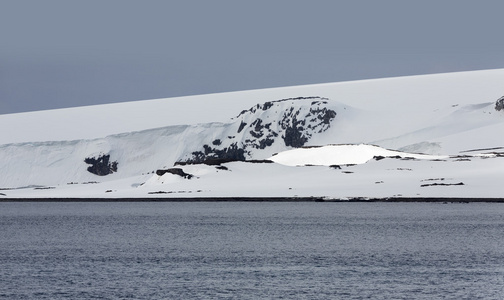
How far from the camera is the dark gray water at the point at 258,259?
2806cm

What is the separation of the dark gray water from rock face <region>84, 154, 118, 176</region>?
5291cm

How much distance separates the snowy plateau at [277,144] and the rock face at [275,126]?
142 mm

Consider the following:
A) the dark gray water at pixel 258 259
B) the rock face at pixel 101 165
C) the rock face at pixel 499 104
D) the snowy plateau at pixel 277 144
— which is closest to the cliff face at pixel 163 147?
the rock face at pixel 101 165

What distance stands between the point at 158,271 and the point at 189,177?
57529 millimetres

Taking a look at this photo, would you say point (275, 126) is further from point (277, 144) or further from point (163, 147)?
point (163, 147)

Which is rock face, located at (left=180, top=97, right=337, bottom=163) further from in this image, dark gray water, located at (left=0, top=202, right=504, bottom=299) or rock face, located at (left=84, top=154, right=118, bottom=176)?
dark gray water, located at (left=0, top=202, right=504, bottom=299)

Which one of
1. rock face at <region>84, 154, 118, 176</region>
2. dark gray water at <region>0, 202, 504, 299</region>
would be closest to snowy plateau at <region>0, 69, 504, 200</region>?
rock face at <region>84, 154, 118, 176</region>

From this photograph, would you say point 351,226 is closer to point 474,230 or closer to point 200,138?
point 474,230

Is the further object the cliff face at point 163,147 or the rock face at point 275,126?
the rock face at point 275,126

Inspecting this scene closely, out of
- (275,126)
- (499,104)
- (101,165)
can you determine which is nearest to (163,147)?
(101,165)

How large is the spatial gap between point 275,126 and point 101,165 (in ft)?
75.2

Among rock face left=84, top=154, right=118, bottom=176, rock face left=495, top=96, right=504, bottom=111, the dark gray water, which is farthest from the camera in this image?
rock face left=84, top=154, right=118, bottom=176

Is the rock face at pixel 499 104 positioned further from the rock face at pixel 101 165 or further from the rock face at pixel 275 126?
the rock face at pixel 101 165

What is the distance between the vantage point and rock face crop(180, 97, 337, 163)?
387ft
